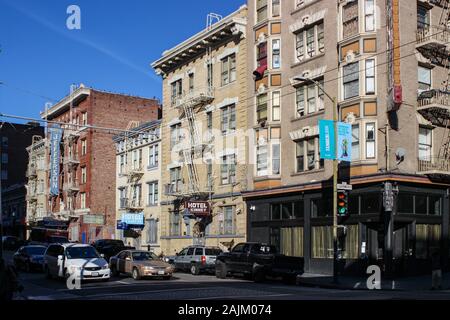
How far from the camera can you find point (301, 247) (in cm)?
3384

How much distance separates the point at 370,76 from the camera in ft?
97.9

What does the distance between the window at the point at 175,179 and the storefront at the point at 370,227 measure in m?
12.8

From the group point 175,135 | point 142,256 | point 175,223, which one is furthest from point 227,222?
point 142,256

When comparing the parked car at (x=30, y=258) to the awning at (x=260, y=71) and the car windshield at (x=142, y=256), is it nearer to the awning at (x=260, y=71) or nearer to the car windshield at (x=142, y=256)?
the car windshield at (x=142, y=256)

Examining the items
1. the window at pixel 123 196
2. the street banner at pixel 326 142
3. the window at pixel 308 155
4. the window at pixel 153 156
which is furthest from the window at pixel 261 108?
A: the window at pixel 123 196

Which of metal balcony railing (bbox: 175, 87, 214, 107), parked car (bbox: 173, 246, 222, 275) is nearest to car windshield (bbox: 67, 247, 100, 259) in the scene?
parked car (bbox: 173, 246, 222, 275)

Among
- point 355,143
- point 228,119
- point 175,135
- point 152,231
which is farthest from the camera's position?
point 152,231

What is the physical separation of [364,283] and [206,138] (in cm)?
1880

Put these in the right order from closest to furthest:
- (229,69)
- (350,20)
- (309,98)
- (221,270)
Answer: (221,270), (350,20), (309,98), (229,69)

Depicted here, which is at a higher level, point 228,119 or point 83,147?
point 83,147

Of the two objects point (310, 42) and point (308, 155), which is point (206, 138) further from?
point (310, 42)

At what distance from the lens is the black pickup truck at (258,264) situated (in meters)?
26.8
